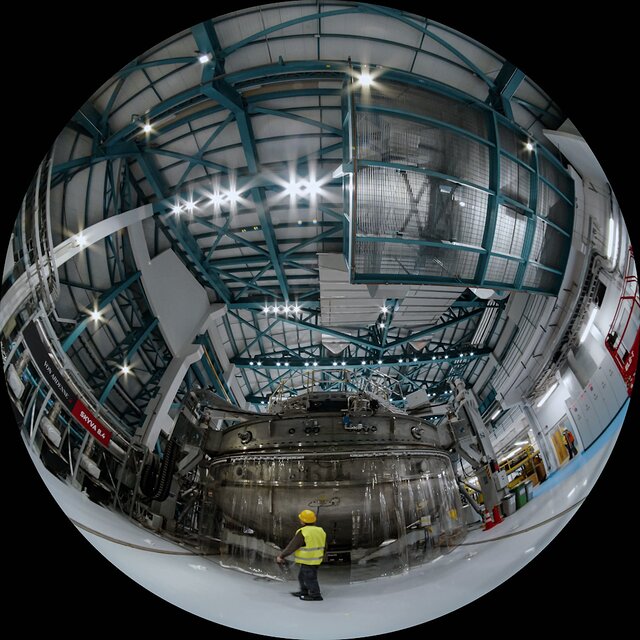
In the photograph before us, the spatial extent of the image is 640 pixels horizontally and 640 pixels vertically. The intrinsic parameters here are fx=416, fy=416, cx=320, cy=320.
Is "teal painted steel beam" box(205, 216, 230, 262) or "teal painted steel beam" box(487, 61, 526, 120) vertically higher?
"teal painted steel beam" box(487, 61, 526, 120)

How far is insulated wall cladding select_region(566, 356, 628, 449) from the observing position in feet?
7.93

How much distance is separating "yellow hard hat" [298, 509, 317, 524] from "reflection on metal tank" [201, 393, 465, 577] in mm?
21

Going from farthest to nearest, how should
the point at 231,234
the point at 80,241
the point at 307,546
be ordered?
1. the point at 80,241
2. the point at 231,234
3. the point at 307,546

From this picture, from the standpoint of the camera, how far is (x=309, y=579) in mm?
2195

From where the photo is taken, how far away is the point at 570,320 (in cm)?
240

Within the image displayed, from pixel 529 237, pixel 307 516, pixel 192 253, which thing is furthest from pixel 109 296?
pixel 529 237

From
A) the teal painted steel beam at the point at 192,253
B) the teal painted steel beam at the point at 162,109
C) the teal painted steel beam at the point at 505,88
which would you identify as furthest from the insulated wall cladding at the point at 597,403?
the teal painted steel beam at the point at 162,109

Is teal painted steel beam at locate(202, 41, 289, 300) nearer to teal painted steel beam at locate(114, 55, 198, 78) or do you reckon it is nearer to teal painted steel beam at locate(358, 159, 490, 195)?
teal painted steel beam at locate(114, 55, 198, 78)

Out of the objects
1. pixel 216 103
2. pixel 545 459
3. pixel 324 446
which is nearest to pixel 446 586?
pixel 545 459

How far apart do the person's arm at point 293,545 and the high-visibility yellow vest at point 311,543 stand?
0.06ft

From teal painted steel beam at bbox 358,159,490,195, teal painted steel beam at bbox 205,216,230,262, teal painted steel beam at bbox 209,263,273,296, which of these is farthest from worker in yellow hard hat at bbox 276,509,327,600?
teal painted steel beam at bbox 358,159,490,195

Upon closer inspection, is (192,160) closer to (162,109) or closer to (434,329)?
(162,109)

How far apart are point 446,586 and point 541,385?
1323mm

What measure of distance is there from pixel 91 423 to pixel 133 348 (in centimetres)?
49
